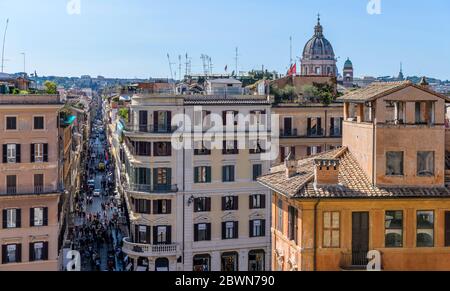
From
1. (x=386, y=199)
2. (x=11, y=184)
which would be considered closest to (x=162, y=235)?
(x=11, y=184)

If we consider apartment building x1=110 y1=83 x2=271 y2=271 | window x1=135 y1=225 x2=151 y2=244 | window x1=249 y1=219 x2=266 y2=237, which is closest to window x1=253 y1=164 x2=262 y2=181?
apartment building x1=110 y1=83 x2=271 y2=271

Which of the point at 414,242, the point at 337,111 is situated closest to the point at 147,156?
the point at 337,111

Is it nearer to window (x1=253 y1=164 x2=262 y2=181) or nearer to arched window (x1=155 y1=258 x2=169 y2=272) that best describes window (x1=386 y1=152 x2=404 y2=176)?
window (x1=253 y1=164 x2=262 y2=181)

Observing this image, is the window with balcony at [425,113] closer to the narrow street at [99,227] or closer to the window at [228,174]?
the window at [228,174]

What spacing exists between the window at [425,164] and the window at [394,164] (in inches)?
13.1

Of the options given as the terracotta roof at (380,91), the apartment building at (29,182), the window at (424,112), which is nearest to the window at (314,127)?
the apartment building at (29,182)

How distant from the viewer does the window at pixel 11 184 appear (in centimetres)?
2495

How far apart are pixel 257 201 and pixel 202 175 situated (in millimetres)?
2505

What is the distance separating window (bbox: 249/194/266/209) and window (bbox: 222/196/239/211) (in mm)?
627

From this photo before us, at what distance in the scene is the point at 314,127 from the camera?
3081 centimetres

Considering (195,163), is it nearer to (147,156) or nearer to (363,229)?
(147,156)

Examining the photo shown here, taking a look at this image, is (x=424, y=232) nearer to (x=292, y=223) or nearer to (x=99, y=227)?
(x=292, y=223)

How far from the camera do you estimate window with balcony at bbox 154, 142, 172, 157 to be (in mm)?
27734
